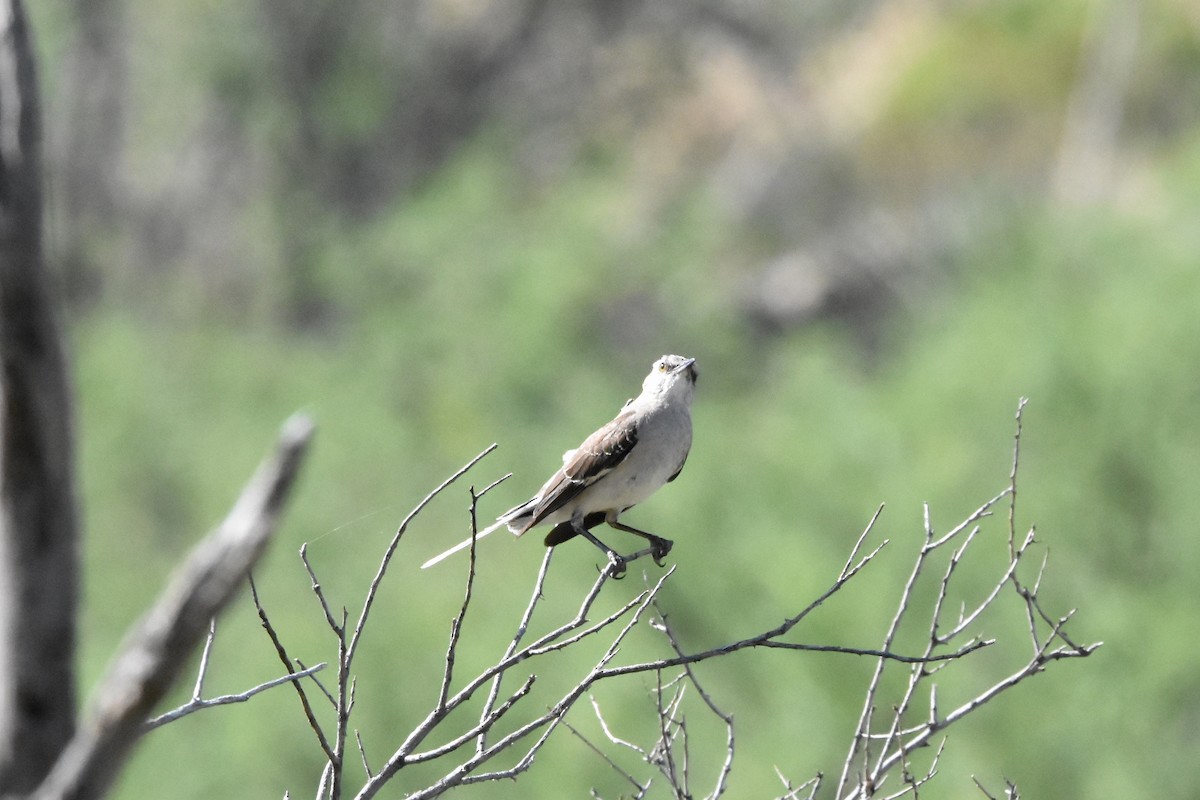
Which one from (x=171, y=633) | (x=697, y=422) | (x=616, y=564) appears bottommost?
(x=171, y=633)

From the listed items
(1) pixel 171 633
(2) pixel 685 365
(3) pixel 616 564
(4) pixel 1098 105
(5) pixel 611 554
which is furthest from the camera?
(4) pixel 1098 105

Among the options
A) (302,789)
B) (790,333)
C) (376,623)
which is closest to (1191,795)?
(302,789)

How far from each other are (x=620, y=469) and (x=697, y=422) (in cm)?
2103

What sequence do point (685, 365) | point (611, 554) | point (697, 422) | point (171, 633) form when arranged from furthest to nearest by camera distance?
point (697, 422) → point (685, 365) → point (611, 554) → point (171, 633)

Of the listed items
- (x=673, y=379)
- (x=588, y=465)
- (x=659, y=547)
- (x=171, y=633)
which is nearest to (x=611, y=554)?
(x=659, y=547)

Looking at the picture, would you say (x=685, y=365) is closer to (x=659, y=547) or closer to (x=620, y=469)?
(x=620, y=469)

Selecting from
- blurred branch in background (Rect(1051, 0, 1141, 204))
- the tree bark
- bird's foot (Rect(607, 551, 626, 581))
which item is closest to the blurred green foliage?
blurred branch in background (Rect(1051, 0, 1141, 204))

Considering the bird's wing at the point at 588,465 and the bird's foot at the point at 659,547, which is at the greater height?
the bird's wing at the point at 588,465

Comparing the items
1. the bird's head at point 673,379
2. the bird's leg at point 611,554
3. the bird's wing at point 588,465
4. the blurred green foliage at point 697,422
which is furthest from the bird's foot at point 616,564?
the blurred green foliage at point 697,422

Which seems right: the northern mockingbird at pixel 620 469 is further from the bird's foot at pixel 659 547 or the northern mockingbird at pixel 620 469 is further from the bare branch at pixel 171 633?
the bare branch at pixel 171 633

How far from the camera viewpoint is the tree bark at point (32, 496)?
241cm

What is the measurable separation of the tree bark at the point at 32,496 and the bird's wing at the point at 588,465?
Answer: 2.71m

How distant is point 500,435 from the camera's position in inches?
1287

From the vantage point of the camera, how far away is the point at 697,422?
26266 millimetres
